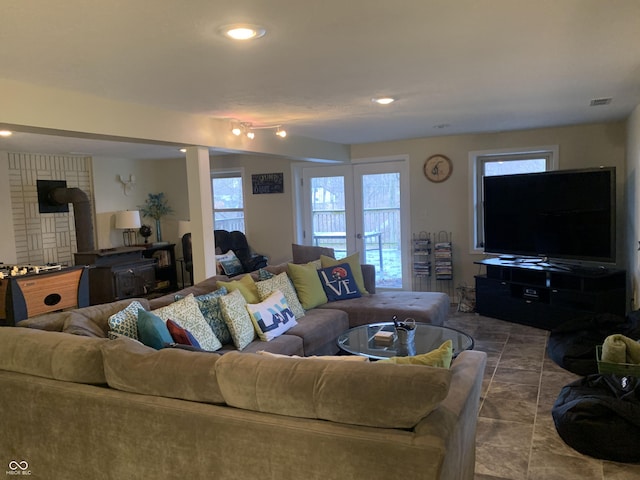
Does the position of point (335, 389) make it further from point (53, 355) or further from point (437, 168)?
point (437, 168)

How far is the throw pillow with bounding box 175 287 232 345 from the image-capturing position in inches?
133

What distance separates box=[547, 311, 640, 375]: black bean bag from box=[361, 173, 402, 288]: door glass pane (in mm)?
2836

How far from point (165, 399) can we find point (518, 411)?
239 centimetres

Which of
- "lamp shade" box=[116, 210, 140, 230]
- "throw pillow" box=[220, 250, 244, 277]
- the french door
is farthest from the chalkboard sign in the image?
"lamp shade" box=[116, 210, 140, 230]

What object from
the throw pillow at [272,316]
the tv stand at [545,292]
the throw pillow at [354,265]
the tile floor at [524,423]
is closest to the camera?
the tile floor at [524,423]

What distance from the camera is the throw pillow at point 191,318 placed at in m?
3.06

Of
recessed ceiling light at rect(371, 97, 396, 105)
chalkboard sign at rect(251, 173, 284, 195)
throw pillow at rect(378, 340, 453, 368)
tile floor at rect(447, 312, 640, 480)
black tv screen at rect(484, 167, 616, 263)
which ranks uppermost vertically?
recessed ceiling light at rect(371, 97, 396, 105)

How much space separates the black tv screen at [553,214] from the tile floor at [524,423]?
40.9 inches

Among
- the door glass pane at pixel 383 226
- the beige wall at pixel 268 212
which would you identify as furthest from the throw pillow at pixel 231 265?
the door glass pane at pixel 383 226

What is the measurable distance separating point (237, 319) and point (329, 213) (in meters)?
Answer: 4.10

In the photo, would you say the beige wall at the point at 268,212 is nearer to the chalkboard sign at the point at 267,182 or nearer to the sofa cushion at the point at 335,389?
the chalkboard sign at the point at 267,182

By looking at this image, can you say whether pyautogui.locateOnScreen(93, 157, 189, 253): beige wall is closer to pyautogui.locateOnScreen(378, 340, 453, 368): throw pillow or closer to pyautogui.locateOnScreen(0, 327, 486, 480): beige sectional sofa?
pyautogui.locateOnScreen(0, 327, 486, 480): beige sectional sofa

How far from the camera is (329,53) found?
2.45 m

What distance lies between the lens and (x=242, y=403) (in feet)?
6.05
